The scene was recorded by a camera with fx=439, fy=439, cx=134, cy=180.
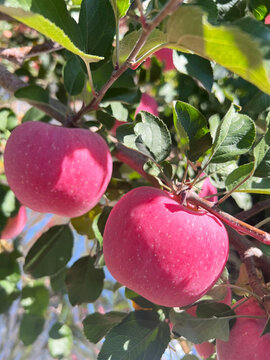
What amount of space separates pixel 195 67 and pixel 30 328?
699mm

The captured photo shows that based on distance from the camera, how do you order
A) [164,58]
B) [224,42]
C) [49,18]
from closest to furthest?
1. [224,42]
2. [49,18]
3. [164,58]

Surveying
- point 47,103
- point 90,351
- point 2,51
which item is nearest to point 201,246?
point 47,103

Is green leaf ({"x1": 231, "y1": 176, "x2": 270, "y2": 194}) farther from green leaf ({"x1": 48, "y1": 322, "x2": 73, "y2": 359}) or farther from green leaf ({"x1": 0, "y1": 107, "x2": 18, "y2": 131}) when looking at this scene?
green leaf ({"x1": 48, "y1": 322, "x2": 73, "y2": 359})

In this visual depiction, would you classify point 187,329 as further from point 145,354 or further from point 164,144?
point 164,144

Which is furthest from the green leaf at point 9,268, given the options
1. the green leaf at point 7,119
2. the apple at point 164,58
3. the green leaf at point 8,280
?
the apple at point 164,58

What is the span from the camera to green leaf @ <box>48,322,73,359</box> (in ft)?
3.06

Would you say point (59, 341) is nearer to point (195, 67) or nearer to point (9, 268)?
point (9, 268)

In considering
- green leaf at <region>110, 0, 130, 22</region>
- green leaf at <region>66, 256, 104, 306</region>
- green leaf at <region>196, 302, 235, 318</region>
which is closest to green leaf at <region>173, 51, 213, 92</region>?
green leaf at <region>110, 0, 130, 22</region>

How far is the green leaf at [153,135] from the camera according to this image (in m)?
0.52

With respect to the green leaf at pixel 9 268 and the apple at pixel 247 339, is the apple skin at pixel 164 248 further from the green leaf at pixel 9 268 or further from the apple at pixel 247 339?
the green leaf at pixel 9 268

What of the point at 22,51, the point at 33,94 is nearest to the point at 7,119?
the point at 22,51

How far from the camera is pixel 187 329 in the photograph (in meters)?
0.62

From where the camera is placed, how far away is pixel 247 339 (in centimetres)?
61

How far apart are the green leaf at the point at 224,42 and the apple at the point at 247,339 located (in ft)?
1.29
